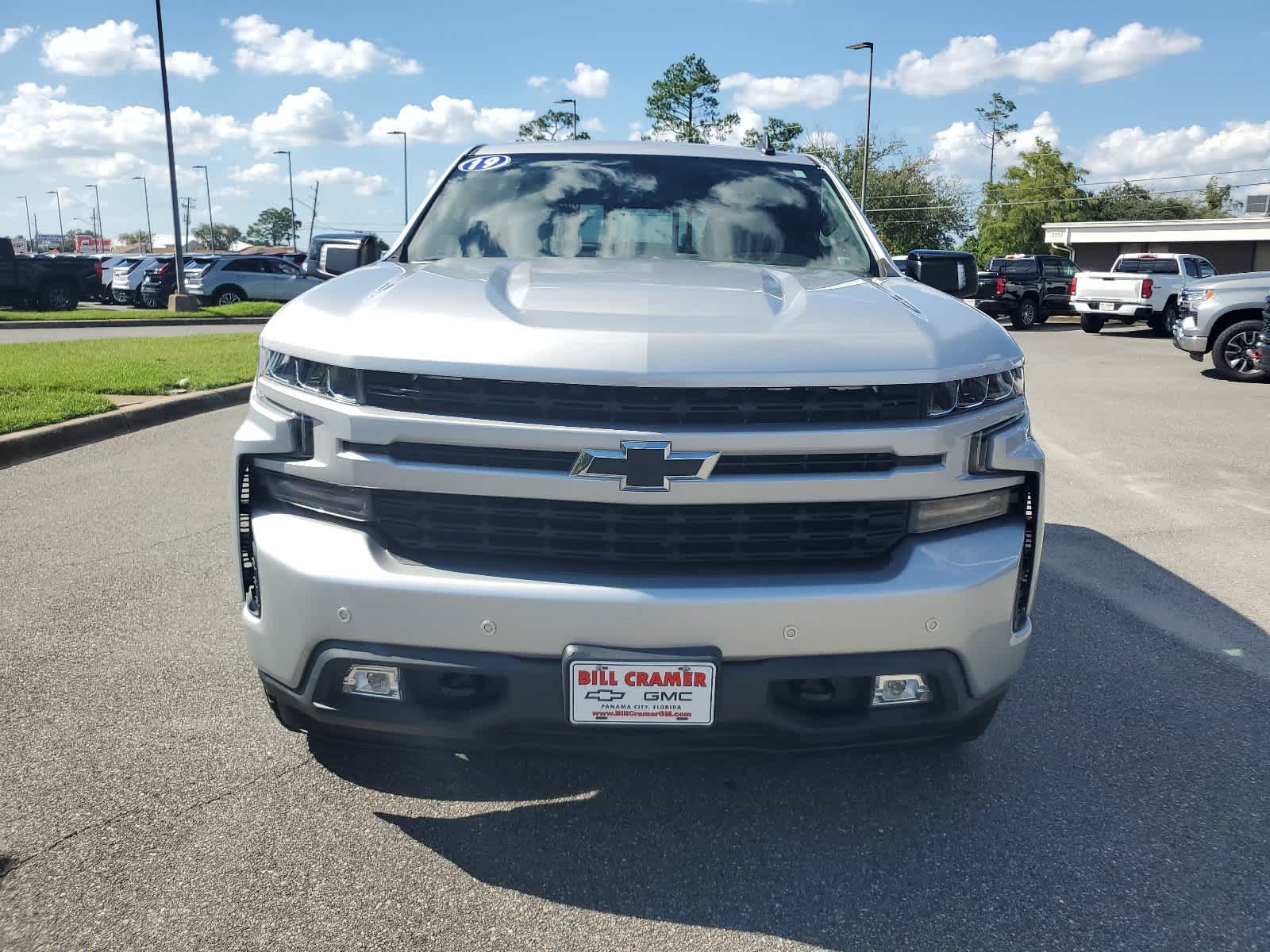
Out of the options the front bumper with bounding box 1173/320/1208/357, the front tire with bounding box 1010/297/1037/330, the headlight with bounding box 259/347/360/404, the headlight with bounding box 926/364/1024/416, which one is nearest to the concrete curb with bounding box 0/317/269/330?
the front tire with bounding box 1010/297/1037/330

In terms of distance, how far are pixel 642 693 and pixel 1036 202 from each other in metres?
83.8

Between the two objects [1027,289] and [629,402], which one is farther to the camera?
[1027,289]

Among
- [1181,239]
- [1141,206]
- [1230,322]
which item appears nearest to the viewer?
[1230,322]

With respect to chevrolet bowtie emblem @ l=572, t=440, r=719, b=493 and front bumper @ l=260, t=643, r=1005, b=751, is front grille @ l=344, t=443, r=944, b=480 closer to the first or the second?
chevrolet bowtie emblem @ l=572, t=440, r=719, b=493

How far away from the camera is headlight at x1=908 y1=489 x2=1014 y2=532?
246 cm

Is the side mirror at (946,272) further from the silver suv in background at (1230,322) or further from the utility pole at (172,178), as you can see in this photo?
the utility pole at (172,178)

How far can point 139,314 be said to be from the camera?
80.8 feet

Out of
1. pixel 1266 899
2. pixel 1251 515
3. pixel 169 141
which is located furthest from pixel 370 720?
pixel 169 141

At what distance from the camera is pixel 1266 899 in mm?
2447

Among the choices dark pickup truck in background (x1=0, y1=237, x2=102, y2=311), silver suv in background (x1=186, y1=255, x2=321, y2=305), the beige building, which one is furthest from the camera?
the beige building

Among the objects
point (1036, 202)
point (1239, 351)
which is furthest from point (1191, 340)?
point (1036, 202)

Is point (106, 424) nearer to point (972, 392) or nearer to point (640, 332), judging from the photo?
point (640, 332)

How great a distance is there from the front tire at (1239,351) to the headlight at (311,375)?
13803 millimetres

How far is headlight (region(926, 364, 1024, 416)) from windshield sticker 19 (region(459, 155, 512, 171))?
2.30m
